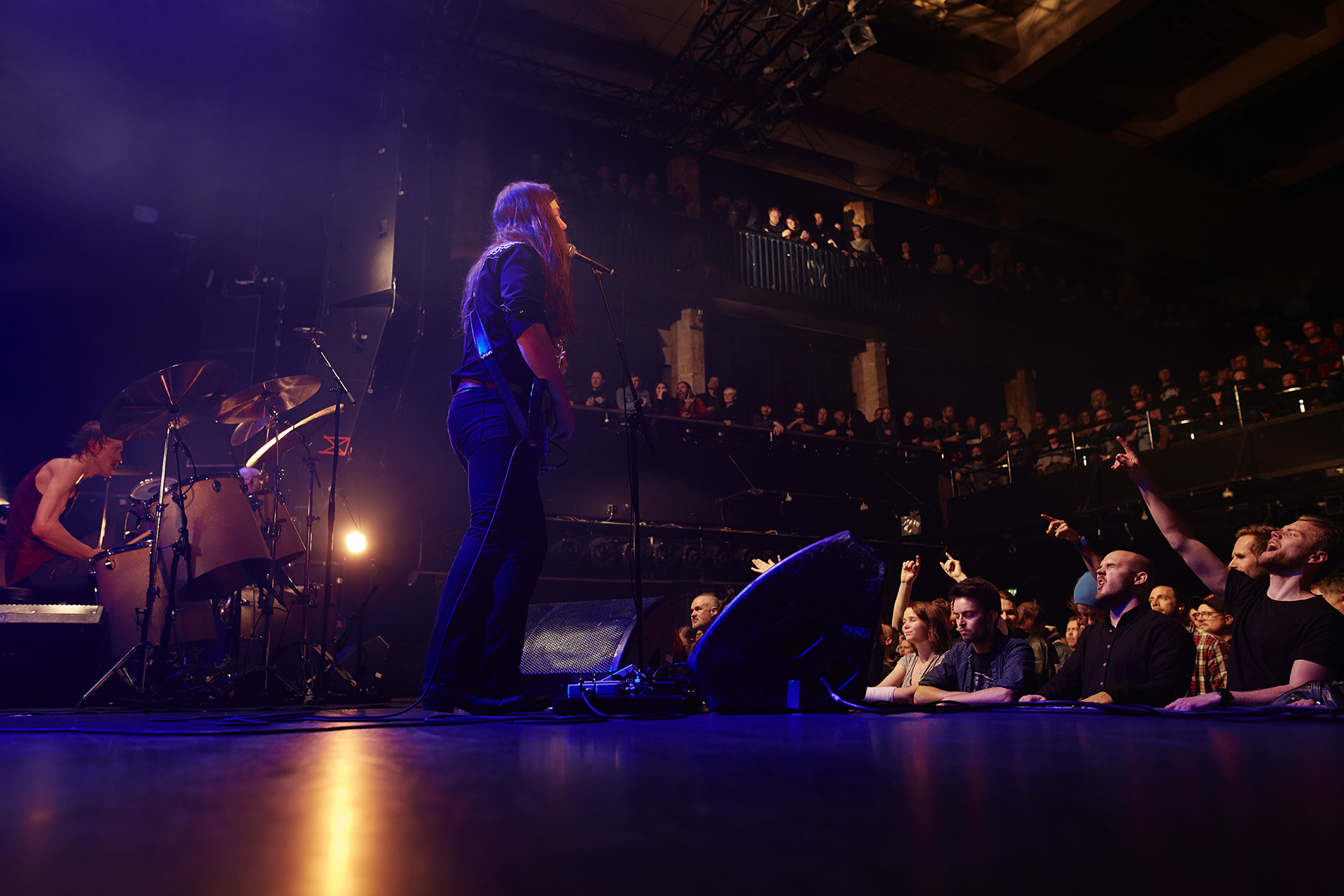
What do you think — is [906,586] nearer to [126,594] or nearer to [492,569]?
[492,569]

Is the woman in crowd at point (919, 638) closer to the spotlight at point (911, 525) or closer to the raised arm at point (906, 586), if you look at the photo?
the raised arm at point (906, 586)

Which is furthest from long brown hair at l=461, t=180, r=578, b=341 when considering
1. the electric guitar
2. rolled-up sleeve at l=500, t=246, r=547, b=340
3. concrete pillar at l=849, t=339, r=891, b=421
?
concrete pillar at l=849, t=339, r=891, b=421

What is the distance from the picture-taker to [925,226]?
16375 millimetres

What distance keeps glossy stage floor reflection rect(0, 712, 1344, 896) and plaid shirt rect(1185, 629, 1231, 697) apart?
3364mm

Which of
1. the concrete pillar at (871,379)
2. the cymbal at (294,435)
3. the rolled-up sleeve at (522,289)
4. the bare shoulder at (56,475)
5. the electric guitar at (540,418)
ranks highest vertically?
the concrete pillar at (871,379)

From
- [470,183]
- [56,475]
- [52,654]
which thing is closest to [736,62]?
[470,183]

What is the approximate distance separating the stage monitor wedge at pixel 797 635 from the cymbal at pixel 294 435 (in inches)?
174

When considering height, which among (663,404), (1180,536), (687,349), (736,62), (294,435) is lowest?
(1180,536)

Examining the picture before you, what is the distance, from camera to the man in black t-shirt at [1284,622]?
2822 millimetres

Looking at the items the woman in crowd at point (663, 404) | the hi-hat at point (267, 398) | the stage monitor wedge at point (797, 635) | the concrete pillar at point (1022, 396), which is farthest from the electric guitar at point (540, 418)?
the concrete pillar at point (1022, 396)

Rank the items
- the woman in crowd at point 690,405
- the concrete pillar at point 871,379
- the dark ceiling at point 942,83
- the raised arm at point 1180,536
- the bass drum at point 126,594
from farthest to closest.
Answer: the concrete pillar at point 871,379 < the woman in crowd at point 690,405 < the dark ceiling at point 942,83 < the bass drum at point 126,594 < the raised arm at point 1180,536

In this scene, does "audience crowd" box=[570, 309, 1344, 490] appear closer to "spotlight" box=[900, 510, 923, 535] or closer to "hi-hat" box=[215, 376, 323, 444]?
"spotlight" box=[900, 510, 923, 535]

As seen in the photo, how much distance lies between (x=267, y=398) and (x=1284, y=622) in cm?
586

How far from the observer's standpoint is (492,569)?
253cm
